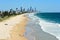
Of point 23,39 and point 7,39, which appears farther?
point 23,39

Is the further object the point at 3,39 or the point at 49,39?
the point at 49,39

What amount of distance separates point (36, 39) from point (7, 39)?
10.3ft

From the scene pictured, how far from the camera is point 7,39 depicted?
59.1 ft

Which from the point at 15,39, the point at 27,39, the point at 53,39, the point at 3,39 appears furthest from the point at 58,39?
the point at 3,39

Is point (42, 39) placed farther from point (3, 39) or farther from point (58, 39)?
point (3, 39)

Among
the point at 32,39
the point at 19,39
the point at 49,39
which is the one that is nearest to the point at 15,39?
the point at 19,39

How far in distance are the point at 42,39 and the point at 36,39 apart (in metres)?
0.62

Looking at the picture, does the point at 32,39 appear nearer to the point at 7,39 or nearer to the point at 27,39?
the point at 27,39

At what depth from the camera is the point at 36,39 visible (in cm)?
1931

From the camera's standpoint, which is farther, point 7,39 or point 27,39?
point 27,39

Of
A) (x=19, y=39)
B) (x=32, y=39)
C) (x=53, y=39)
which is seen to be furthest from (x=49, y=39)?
(x=19, y=39)

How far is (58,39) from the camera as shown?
19.5m

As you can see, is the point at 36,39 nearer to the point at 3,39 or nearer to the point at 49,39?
the point at 49,39

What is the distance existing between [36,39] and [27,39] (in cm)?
93
